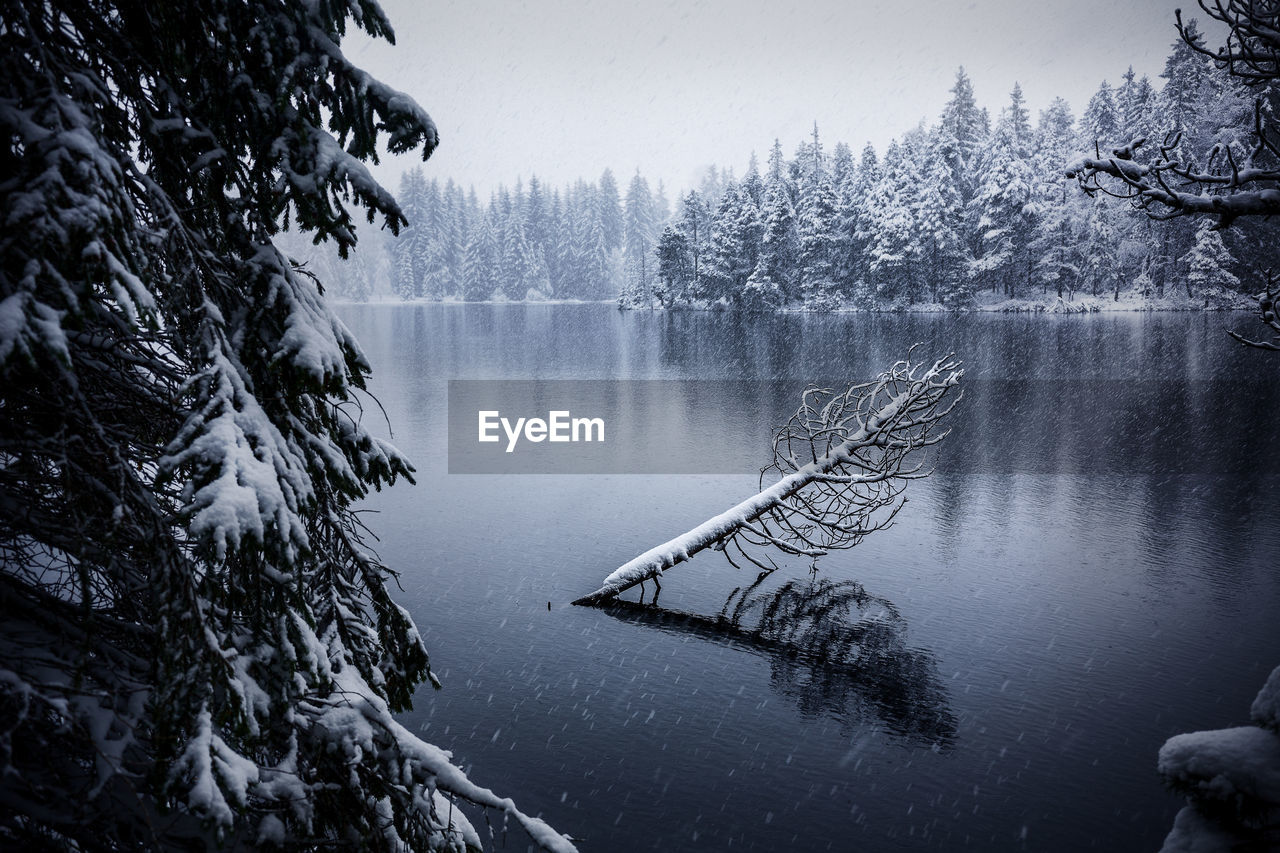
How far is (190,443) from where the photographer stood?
3480mm

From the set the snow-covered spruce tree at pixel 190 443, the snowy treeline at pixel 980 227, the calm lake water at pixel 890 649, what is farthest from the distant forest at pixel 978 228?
the snow-covered spruce tree at pixel 190 443

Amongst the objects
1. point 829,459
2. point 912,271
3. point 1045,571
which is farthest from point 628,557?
point 912,271

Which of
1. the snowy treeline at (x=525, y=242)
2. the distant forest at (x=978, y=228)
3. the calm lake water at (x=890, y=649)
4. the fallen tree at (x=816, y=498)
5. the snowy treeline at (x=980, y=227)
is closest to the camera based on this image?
the calm lake water at (x=890, y=649)

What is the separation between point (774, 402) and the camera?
34.8 metres

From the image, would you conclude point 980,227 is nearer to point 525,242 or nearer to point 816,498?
point 816,498

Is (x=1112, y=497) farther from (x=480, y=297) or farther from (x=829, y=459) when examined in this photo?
(x=480, y=297)

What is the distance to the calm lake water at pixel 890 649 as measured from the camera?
10609 mm

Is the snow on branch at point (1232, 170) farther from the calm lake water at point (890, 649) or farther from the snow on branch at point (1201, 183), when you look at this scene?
the calm lake water at point (890, 649)

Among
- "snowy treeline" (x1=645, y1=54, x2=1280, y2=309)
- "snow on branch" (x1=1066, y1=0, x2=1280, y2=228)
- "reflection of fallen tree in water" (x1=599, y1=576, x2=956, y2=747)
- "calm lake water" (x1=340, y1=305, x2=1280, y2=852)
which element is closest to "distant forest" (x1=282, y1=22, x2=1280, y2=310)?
"snowy treeline" (x1=645, y1=54, x2=1280, y2=309)

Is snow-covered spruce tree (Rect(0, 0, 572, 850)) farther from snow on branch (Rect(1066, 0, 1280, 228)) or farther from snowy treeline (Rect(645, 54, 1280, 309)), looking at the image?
snowy treeline (Rect(645, 54, 1280, 309))

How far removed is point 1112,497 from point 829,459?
34.9 ft

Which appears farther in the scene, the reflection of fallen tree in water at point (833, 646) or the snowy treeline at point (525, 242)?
the snowy treeline at point (525, 242)

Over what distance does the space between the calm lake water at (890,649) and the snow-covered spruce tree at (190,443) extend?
6999mm

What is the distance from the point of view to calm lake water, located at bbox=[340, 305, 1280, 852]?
34.8 ft
